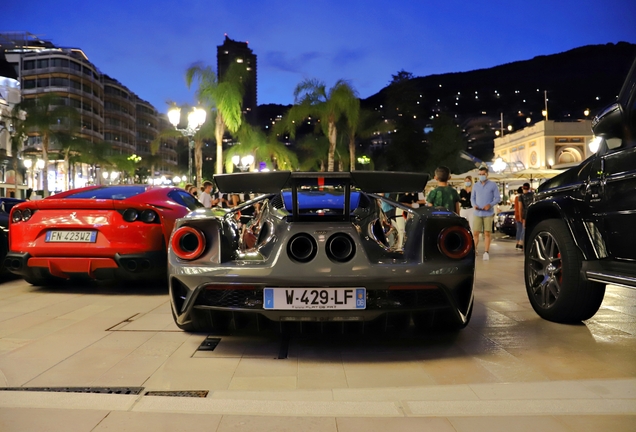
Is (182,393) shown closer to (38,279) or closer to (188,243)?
(188,243)

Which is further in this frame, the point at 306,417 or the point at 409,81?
the point at 409,81

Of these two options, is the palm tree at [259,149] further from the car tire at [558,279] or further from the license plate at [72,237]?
the car tire at [558,279]

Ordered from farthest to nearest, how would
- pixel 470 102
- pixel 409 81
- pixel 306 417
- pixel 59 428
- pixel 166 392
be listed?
pixel 470 102 < pixel 409 81 < pixel 166 392 < pixel 306 417 < pixel 59 428

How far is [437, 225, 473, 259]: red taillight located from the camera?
374 cm

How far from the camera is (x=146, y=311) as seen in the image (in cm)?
534

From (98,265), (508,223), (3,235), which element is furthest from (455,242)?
(508,223)

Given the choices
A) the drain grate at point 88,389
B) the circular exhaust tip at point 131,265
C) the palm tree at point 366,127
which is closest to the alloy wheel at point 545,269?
the drain grate at point 88,389

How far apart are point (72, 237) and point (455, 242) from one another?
165 inches

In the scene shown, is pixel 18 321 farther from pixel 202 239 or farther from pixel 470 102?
pixel 470 102

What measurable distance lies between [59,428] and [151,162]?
11485cm

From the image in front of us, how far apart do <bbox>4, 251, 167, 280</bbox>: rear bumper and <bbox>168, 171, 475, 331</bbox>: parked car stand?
2132 mm

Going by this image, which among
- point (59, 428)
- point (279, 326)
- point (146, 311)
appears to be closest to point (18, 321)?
point (146, 311)

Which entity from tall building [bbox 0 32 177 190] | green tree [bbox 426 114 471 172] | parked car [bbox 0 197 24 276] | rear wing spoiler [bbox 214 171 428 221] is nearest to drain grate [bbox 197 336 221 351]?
rear wing spoiler [bbox 214 171 428 221]

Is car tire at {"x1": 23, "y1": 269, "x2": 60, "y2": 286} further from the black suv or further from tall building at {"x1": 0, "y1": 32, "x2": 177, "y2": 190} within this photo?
tall building at {"x1": 0, "y1": 32, "x2": 177, "y2": 190}
